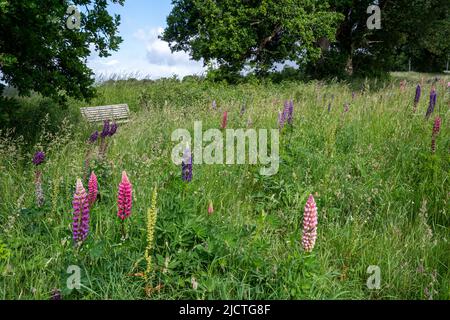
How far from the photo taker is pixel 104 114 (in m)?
10.1

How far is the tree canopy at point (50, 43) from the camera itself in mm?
5691

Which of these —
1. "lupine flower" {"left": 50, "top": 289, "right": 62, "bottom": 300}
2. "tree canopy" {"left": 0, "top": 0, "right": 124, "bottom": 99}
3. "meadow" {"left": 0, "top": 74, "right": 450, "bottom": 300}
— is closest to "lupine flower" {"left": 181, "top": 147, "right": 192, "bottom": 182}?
"meadow" {"left": 0, "top": 74, "right": 450, "bottom": 300}

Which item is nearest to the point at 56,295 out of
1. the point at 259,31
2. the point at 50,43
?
the point at 50,43

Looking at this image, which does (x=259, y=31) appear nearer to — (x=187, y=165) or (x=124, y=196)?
(x=187, y=165)

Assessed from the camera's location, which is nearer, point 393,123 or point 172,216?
point 172,216

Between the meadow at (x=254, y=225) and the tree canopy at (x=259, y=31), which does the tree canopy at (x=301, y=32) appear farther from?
the meadow at (x=254, y=225)

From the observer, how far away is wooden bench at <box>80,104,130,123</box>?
32.3 feet

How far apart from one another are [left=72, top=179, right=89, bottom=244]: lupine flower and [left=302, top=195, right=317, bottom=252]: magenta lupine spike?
143 centimetres

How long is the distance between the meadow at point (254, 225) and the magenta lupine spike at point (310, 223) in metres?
0.10

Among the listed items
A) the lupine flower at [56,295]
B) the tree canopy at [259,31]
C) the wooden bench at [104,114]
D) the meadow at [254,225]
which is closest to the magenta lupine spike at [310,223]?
the meadow at [254,225]
